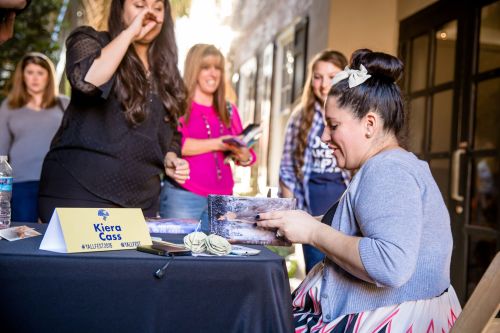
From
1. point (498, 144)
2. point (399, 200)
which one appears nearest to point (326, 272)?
point (399, 200)

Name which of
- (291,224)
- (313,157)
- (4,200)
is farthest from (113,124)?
(313,157)

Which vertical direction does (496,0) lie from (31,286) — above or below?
above

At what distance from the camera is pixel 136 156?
197cm

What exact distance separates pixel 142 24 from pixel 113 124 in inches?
13.6

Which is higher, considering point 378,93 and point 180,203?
point 378,93

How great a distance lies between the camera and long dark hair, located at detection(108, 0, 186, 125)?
6.41ft

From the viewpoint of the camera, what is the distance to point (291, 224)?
146 centimetres

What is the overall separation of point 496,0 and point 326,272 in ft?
8.96

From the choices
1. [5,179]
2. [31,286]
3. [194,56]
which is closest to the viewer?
[31,286]

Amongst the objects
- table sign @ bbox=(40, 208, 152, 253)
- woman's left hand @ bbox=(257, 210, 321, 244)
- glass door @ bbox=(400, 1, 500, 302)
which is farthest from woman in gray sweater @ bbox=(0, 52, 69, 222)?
woman's left hand @ bbox=(257, 210, 321, 244)

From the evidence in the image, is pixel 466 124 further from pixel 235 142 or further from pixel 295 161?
pixel 235 142

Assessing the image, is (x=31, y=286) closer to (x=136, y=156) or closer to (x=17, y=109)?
(x=136, y=156)

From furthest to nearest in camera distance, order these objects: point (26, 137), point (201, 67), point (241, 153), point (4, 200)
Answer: point (26, 137) → point (201, 67) → point (241, 153) → point (4, 200)

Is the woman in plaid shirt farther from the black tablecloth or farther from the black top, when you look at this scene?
the black tablecloth
